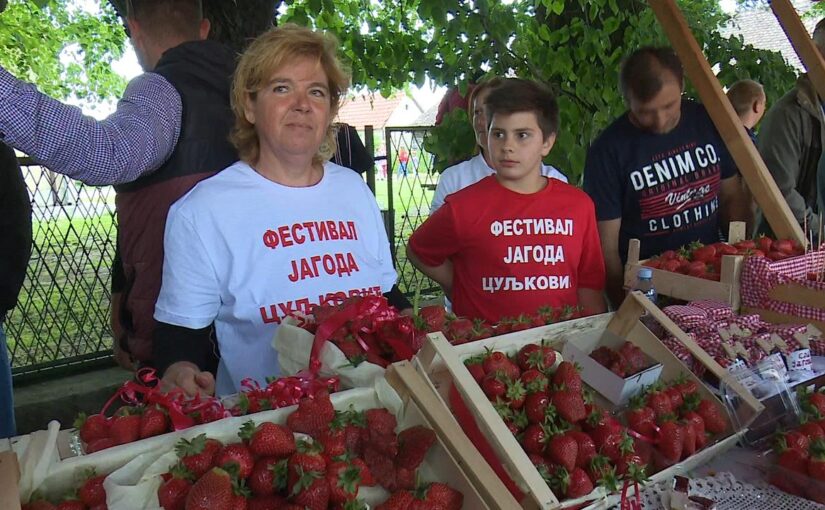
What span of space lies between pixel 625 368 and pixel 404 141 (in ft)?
12.9

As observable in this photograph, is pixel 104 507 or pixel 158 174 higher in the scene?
pixel 158 174

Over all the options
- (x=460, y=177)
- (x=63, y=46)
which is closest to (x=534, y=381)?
(x=460, y=177)

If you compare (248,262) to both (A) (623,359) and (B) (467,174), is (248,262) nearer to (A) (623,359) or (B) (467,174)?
(A) (623,359)

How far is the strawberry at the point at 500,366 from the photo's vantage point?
4.66 feet

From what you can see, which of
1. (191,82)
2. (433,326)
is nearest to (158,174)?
(191,82)

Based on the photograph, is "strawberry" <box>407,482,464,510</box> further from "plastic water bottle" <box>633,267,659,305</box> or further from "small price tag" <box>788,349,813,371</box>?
"plastic water bottle" <box>633,267,659,305</box>

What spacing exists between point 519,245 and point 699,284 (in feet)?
1.95

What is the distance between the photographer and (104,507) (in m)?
1.03

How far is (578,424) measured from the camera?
137 cm

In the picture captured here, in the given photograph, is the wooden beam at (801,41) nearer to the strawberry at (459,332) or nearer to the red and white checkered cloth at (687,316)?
the red and white checkered cloth at (687,316)

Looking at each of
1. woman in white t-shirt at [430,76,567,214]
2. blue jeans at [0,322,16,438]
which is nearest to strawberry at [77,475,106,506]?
blue jeans at [0,322,16,438]

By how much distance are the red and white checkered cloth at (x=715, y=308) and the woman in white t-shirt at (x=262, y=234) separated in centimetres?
96

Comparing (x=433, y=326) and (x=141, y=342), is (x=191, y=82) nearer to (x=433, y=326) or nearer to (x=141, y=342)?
(x=141, y=342)

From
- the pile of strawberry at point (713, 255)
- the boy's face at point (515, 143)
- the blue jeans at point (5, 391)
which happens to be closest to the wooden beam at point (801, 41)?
the pile of strawberry at point (713, 255)
